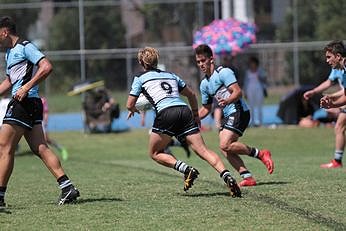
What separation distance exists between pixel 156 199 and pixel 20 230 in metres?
2.35

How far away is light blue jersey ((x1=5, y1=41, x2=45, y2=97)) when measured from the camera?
911 cm

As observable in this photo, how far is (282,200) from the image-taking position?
366 inches

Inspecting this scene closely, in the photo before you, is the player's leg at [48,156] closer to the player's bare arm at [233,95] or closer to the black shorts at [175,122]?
the black shorts at [175,122]

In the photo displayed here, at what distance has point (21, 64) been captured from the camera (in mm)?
9180

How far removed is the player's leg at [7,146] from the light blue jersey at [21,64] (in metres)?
0.38

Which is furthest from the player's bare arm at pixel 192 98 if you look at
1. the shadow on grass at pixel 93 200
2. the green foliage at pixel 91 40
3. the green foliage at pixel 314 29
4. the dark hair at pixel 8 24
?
the green foliage at pixel 314 29

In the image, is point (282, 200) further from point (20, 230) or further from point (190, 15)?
point (190, 15)

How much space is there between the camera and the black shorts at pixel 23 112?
9.10 metres

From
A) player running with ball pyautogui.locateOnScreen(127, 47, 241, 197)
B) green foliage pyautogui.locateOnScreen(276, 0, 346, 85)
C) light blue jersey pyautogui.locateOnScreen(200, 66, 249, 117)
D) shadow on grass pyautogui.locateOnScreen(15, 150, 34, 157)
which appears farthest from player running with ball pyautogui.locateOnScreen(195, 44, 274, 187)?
green foliage pyautogui.locateOnScreen(276, 0, 346, 85)

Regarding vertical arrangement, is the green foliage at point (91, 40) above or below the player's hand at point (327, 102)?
below

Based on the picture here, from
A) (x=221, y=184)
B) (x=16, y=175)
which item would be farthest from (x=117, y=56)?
(x=221, y=184)

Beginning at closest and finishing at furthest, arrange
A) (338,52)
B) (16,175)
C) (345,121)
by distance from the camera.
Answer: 1. (338,52)
2. (345,121)
3. (16,175)

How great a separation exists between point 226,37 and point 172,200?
45.4 ft

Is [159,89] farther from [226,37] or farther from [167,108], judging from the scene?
[226,37]
